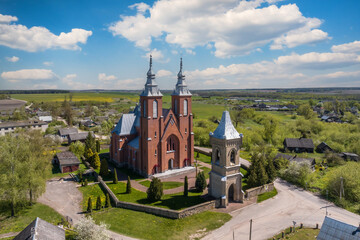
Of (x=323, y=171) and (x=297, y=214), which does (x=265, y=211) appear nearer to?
(x=297, y=214)

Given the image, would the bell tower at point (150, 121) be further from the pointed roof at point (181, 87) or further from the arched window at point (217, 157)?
the arched window at point (217, 157)

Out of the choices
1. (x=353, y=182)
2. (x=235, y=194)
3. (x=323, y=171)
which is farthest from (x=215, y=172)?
(x=323, y=171)

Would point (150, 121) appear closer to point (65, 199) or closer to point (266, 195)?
point (65, 199)

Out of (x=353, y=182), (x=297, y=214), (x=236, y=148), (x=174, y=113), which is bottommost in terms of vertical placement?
(x=297, y=214)

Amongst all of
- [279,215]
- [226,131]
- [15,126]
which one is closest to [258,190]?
[279,215]

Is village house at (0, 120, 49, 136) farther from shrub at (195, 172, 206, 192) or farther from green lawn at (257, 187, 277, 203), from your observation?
green lawn at (257, 187, 277, 203)
